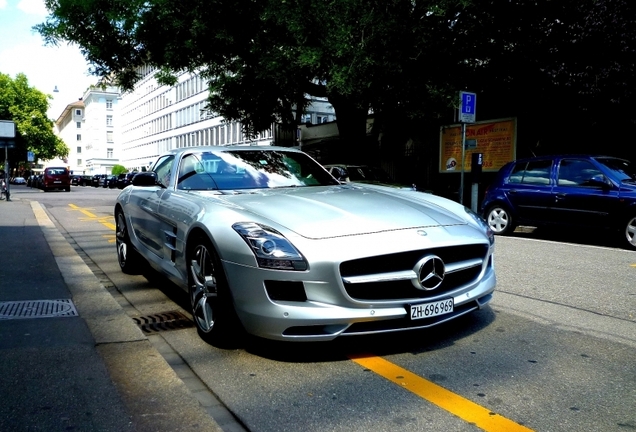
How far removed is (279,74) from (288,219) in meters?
13.8

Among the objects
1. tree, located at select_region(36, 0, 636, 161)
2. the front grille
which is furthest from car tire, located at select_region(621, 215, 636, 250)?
the front grille

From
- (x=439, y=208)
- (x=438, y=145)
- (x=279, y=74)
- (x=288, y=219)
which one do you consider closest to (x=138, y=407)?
(x=288, y=219)

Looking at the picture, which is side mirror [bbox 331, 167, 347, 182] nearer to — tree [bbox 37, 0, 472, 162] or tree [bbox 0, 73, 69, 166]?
tree [bbox 37, 0, 472, 162]

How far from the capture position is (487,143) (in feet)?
65.7

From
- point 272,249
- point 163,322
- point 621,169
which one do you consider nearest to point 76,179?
point 621,169

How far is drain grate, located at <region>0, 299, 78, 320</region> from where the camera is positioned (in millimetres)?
4805

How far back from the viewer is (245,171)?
5180 mm

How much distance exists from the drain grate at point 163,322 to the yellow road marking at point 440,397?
62.8 inches

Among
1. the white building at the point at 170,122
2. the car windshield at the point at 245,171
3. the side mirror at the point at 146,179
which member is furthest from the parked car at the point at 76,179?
the car windshield at the point at 245,171

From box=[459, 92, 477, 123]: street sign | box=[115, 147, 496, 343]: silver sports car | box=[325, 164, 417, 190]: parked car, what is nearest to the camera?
box=[115, 147, 496, 343]: silver sports car

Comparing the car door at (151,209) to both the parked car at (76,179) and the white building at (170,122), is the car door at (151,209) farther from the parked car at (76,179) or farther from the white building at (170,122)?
the parked car at (76,179)

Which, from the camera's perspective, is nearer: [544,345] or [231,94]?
[544,345]

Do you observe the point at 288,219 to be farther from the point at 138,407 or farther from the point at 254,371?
the point at 138,407

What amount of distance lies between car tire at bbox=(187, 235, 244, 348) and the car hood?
40cm
